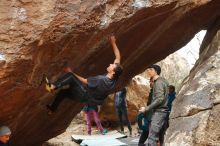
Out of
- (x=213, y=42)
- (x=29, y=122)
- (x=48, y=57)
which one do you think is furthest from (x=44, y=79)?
(x=213, y=42)

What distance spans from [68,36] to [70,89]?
1.10 meters

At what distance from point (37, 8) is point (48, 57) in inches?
33.9

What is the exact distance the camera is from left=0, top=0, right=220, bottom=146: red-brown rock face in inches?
258

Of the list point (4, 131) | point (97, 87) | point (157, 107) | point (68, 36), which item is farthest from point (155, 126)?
point (4, 131)

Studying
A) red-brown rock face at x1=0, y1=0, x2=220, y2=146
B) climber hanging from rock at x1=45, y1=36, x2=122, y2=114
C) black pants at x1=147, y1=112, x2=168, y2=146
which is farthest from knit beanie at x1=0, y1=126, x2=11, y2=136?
black pants at x1=147, y1=112, x2=168, y2=146

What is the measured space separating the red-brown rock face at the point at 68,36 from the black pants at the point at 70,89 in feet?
1.06

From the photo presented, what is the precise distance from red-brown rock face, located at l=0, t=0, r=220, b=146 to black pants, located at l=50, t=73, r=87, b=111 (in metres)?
0.32

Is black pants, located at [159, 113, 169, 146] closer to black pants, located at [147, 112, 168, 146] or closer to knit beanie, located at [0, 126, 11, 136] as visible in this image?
black pants, located at [147, 112, 168, 146]

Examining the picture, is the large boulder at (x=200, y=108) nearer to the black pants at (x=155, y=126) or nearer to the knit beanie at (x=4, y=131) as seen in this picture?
the black pants at (x=155, y=126)

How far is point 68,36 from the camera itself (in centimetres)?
684

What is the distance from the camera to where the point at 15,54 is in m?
A: 6.54

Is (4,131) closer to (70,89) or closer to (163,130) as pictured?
(70,89)

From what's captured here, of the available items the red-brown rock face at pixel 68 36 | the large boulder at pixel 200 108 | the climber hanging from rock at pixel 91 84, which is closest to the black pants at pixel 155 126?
the large boulder at pixel 200 108

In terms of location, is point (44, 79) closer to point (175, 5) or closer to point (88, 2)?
point (88, 2)
